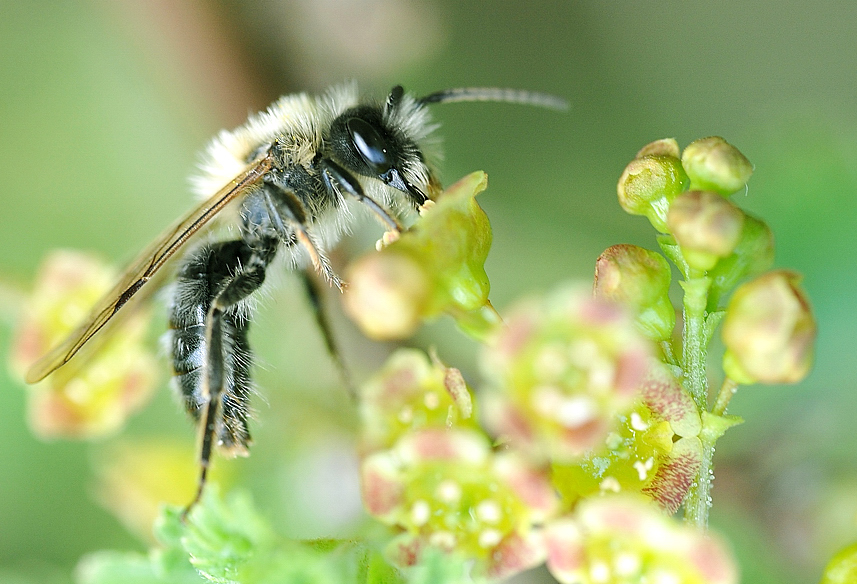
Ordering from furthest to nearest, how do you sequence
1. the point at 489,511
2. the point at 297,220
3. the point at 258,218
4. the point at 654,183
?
the point at 258,218 → the point at 297,220 → the point at 654,183 → the point at 489,511

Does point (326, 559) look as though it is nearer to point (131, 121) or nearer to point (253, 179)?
point (253, 179)

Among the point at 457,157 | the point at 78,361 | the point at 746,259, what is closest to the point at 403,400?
the point at 746,259

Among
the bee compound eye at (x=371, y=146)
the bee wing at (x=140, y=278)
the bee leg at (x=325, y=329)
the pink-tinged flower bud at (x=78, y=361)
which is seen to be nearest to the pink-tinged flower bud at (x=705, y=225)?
the bee compound eye at (x=371, y=146)

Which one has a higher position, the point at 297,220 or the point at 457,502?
the point at 297,220

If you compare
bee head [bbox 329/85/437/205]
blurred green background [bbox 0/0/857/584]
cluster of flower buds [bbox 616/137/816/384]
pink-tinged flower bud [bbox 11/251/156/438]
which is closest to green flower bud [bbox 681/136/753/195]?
cluster of flower buds [bbox 616/137/816/384]

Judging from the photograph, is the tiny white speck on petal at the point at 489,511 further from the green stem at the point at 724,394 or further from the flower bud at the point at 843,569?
the flower bud at the point at 843,569

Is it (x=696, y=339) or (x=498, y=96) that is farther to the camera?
(x=498, y=96)

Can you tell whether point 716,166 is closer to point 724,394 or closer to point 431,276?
point 724,394

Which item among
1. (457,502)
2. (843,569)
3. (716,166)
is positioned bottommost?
(843,569)
